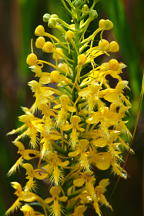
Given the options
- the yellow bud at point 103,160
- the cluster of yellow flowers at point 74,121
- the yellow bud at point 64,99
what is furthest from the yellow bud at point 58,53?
the yellow bud at point 103,160

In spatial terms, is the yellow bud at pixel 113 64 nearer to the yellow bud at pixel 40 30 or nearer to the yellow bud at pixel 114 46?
the yellow bud at pixel 114 46

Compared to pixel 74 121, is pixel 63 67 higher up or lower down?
higher up

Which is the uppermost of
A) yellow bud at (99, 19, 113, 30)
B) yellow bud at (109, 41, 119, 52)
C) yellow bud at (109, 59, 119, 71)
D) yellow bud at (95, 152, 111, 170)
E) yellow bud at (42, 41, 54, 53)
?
yellow bud at (99, 19, 113, 30)

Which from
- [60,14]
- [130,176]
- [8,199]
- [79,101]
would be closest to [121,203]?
[130,176]

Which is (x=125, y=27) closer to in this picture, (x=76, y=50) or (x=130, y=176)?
(x=76, y=50)

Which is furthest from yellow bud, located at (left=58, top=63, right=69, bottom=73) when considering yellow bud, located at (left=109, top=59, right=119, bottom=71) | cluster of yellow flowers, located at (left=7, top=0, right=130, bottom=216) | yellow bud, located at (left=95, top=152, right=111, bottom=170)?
yellow bud, located at (left=95, top=152, right=111, bottom=170)

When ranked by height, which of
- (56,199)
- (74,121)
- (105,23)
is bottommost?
(56,199)

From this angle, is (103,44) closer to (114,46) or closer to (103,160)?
(114,46)

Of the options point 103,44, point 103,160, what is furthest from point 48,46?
point 103,160

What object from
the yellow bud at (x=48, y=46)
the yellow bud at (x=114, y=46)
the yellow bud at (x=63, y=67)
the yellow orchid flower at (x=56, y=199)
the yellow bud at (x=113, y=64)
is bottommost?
the yellow orchid flower at (x=56, y=199)

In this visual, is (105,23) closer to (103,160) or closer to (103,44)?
(103,44)

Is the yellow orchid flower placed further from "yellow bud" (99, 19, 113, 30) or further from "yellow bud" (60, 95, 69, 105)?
"yellow bud" (99, 19, 113, 30)

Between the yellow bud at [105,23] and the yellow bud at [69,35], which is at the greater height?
the yellow bud at [105,23]
